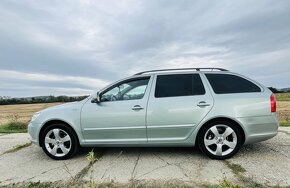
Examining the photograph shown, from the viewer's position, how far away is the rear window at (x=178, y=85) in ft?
15.3

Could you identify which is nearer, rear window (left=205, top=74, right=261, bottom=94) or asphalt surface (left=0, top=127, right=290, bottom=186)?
asphalt surface (left=0, top=127, right=290, bottom=186)

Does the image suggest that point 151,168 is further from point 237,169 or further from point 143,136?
point 237,169

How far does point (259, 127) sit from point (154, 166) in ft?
6.52

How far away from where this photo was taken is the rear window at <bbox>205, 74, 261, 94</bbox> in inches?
183

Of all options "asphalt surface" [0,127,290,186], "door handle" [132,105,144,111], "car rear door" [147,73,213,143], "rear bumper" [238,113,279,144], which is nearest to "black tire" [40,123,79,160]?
"asphalt surface" [0,127,290,186]

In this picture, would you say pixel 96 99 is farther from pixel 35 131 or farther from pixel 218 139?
pixel 218 139

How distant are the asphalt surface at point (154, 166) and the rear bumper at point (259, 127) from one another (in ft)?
1.30

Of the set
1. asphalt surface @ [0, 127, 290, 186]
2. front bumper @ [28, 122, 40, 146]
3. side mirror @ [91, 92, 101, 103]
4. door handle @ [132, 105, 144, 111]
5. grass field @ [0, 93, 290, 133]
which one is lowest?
asphalt surface @ [0, 127, 290, 186]

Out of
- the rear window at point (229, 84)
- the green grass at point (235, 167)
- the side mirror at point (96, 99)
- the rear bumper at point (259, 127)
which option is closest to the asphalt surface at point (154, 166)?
the green grass at point (235, 167)

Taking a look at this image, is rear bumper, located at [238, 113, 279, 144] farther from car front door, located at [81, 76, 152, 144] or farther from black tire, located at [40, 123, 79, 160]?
black tire, located at [40, 123, 79, 160]

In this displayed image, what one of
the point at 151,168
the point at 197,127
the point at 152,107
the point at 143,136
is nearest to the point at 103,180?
the point at 151,168

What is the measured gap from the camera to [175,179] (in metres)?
3.62

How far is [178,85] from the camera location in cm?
478

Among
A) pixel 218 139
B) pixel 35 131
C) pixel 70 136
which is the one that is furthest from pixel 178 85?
pixel 35 131
